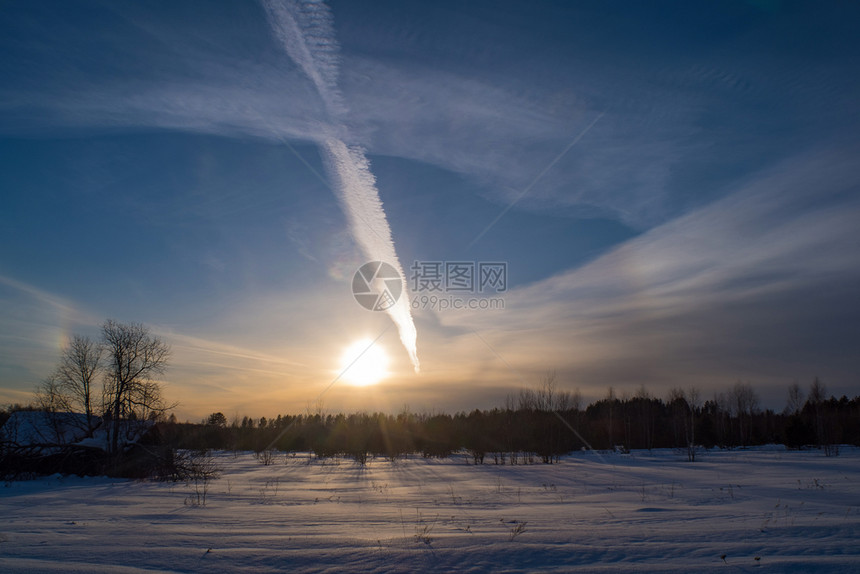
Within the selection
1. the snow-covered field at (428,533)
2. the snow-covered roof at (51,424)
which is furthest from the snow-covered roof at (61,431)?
the snow-covered field at (428,533)

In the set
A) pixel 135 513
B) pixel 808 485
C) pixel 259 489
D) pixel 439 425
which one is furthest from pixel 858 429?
pixel 135 513

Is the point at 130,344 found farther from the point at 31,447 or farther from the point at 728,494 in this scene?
the point at 728,494

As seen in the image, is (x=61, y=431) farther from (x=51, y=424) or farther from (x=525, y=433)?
(x=525, y=433)

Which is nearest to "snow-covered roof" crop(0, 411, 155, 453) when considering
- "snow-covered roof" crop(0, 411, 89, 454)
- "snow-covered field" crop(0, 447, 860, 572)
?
"snow-covered roof" crop(0, 411, 89, 454)

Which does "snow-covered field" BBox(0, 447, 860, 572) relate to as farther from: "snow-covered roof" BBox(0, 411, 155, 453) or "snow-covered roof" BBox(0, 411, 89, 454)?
"snow-covered roof" BBox(0, 411, 89, 454)

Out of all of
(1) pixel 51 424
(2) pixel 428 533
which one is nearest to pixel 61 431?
(1) pixel 51 424

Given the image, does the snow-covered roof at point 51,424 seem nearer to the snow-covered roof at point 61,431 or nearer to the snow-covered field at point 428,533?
the snow-covered roof at point 61,431

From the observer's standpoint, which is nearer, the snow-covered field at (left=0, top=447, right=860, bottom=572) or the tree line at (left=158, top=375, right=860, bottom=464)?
the snow-covered field at (left=0, top=447, right=860, bottom=572)

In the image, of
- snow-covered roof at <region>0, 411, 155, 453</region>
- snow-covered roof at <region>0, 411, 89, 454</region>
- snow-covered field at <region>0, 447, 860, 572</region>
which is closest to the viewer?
snow-covered field at <region>0, 447, 860, 572</region>

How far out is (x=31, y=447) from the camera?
66.4 feet

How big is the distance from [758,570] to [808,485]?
15930 mm

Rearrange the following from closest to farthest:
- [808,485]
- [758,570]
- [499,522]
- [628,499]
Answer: [758,570]
[499,522]
[628,499]
[808,485]

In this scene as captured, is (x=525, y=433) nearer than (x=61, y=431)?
No

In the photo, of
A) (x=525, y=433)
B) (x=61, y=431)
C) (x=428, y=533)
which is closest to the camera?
(x=428, y=533)
